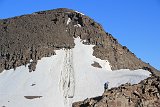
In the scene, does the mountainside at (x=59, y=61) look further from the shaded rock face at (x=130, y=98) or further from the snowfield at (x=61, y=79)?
the shaded rock face at (x=130, y=98)

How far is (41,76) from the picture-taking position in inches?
4149

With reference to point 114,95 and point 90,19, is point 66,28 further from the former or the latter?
point 114,95

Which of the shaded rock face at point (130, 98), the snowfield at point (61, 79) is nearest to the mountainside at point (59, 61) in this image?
the snowfield at point (61, 79)

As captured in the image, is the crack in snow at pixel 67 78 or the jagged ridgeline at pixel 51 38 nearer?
the crack in snow at pixel 67 78

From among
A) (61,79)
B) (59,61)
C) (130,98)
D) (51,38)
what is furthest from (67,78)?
(130,98)

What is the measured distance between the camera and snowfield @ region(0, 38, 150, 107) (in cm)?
9438

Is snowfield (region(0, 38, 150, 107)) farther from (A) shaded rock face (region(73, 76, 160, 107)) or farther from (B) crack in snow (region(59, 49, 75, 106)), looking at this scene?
(A) shaded rock face (region(73, 76, 160, 107))

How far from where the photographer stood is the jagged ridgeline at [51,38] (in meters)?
116

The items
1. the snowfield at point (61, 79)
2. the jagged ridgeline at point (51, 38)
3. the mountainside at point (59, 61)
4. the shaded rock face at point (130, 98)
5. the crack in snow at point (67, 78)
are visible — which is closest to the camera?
the shaded rock face at point (130, 98)

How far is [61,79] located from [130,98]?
7645 centimetres

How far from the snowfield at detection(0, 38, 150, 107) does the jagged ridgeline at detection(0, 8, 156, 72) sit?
2.67m

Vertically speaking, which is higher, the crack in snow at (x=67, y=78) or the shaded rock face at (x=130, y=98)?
the crack in snow at (x=67, y=78)

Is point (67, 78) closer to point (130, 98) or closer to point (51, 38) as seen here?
point (51, 38)

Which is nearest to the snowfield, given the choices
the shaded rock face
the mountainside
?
the mountainside
